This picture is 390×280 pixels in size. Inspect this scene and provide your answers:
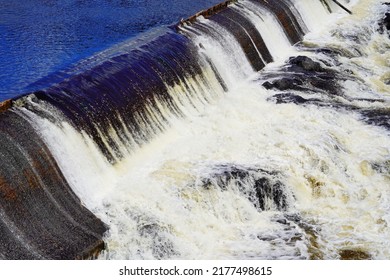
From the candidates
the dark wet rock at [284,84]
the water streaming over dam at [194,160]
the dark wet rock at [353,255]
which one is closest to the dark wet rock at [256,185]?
the water streaming over dam at [194,160]

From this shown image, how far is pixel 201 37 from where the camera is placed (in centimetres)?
Result: 1302

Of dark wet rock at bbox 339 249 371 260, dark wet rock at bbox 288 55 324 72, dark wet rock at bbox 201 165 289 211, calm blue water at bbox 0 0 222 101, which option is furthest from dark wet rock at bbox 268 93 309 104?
dark wet rock at bbox 339 249 371 260

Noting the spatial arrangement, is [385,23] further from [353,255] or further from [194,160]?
[353,255]

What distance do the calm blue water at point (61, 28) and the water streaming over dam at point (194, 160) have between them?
171cm

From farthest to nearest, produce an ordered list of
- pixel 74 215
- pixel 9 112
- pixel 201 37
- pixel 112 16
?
1. pixel 112 16
2. pixel 201 37
3. pixel 9 112
4. pixel 74 215

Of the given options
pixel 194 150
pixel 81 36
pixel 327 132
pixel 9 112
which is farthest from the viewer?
pixel 81 36

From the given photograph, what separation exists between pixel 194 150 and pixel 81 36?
252 inches

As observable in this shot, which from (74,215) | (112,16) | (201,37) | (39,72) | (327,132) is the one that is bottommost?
(327,132)

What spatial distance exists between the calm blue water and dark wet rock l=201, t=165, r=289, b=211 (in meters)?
4.28

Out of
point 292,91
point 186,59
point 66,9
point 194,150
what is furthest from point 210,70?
point 66,9

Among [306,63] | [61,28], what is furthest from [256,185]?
[61,28]

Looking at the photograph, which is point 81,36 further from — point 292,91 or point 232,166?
point 232,166

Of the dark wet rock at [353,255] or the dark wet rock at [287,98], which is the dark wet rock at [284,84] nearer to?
the dark wet rock at [287,98]

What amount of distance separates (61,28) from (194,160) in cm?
757
